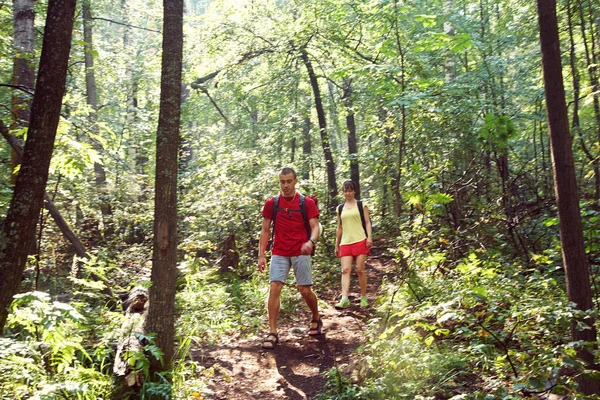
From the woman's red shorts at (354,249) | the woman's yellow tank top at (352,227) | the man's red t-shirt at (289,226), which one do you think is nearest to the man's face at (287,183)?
the man's red t-shirt at (289,226)

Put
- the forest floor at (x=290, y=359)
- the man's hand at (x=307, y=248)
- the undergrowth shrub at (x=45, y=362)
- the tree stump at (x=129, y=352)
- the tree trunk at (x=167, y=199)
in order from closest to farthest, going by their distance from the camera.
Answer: the undergrowth shrub at (x=45, y=362) < the tree stump at (x=129, y=352) < the tree trunk at (x=167, y=199) < the forest floor at (x=290, y=359) < the man's hand at (x=307, y=248)

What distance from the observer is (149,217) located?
11.9 metres

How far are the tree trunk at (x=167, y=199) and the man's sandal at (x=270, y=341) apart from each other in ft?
5.62

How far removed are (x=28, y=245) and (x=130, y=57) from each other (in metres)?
20.1

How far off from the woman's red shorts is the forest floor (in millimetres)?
1067

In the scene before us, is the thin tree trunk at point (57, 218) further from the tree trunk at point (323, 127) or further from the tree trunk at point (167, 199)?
the tree trunk at point (323, 127)

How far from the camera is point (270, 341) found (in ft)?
21.0

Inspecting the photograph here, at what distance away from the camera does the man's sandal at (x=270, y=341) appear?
6371 millimetres

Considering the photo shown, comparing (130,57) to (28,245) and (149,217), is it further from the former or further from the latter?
(28,245)

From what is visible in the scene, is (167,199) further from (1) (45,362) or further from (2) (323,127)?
(2) (323,127)

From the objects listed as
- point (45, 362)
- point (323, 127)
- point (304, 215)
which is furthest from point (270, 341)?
point (323, 127)

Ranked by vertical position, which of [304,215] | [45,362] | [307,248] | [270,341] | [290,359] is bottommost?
[290,359]

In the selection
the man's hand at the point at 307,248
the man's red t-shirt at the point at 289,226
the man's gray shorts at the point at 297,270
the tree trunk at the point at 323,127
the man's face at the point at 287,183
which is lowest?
the man's gray shorts at the point at 297,270

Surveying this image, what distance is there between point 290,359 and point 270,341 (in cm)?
43
